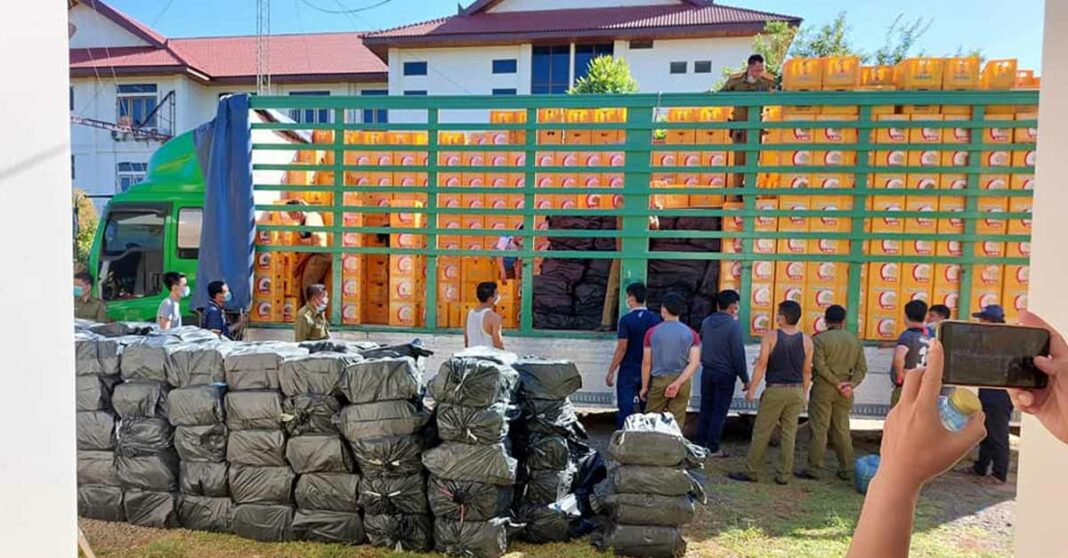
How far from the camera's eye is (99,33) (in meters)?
25.9

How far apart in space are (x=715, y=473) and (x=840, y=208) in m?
2.69

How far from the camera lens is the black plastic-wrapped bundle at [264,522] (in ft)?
12.8

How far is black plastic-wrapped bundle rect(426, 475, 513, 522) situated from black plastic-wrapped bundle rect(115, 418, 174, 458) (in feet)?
6.34

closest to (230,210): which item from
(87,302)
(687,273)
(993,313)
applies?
(87,302)

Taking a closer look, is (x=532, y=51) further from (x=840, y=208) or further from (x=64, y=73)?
(x=64, y=73)

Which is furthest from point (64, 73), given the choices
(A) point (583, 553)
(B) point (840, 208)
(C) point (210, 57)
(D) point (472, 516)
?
(C) point (210, 57)

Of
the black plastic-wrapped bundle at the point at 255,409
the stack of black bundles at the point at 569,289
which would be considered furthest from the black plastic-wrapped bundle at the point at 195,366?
the stack of black bundles at the point at 569,289

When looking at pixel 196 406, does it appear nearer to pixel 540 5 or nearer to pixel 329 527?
pixel 329 527

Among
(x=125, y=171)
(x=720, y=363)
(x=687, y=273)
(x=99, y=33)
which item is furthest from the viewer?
(x=99, y=33)

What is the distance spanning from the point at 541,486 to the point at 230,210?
4.31m

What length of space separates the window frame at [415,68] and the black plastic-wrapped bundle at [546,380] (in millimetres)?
22499

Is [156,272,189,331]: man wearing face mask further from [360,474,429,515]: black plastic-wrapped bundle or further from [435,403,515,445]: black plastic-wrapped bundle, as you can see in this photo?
[435,403,515,445]: black plastic-wrapped bundle

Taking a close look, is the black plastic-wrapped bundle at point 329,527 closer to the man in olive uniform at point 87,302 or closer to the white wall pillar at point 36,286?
the white wall pillar at point 36,286

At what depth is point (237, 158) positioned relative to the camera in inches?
239
